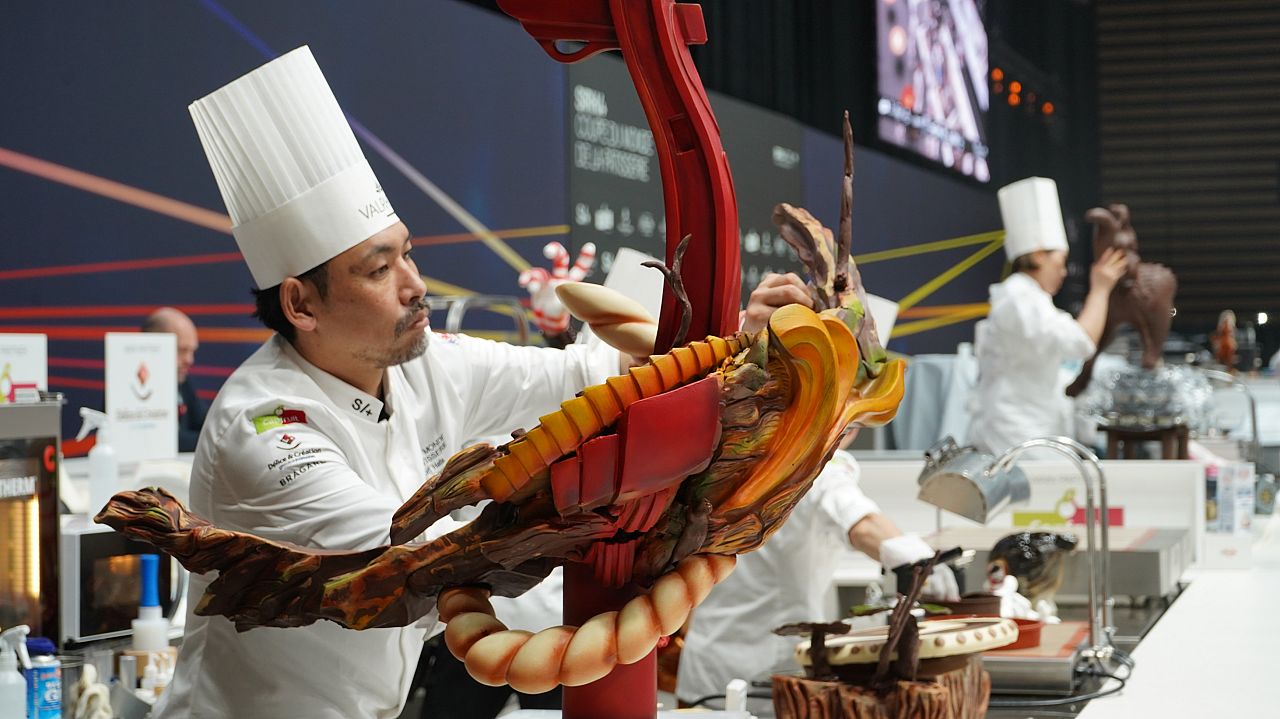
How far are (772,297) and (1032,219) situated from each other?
424 centimetres

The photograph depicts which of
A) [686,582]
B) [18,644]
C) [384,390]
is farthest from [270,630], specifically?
[18,644]

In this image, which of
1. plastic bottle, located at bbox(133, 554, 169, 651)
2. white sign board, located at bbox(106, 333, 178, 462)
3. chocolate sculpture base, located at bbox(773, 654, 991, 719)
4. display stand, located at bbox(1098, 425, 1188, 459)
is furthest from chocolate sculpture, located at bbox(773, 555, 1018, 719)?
display stand, located at bbox(1098, 425, 1188, 459)

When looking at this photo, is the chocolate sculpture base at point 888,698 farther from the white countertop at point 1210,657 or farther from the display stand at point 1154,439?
the display stand at point 1154,439

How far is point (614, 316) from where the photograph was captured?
1.01 metres

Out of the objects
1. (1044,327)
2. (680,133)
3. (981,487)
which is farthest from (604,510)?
(1044,327)

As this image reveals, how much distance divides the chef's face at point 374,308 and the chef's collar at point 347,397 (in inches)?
1.4

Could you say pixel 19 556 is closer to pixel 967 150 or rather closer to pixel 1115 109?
pixel 967 150

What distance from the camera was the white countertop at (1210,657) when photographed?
1822 millimetres

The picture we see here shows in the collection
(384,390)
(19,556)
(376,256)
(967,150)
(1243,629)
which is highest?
(967,150)

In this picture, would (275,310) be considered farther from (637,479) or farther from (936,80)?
(936,80)

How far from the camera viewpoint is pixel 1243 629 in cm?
244

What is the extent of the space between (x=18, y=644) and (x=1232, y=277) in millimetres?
11243

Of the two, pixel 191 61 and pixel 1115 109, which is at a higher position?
pixel 1115 109

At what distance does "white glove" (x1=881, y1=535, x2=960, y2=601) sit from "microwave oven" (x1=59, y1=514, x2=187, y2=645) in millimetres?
1157
